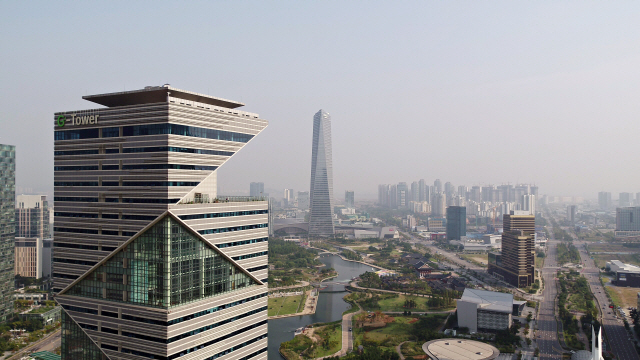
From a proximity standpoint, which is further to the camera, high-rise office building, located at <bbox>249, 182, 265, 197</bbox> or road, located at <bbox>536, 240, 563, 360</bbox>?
high-rise office building, located at <bbox>249, 182, 265, 197</bbox>

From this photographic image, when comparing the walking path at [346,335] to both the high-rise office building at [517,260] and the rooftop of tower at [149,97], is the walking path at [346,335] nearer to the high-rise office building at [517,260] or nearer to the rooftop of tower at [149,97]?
the rooftop of tower at [149,97]

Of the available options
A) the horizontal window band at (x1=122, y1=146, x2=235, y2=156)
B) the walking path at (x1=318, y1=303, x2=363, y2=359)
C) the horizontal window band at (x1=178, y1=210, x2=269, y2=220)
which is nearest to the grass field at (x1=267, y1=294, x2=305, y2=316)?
the walking path at (x1=318, y1=303, x2=363, y2=359)

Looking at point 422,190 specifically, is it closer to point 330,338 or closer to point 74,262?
point 330,338

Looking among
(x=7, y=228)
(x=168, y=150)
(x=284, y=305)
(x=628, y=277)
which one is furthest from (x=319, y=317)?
(x=628, y=277)

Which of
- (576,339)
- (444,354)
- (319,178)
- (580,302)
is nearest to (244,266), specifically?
(444,354)

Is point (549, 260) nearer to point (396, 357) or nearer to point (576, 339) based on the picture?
point (576, 339)

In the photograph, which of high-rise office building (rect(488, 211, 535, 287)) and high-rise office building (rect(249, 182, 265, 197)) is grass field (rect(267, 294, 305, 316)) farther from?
high-rise office building (rect(249, 182, 265, 197))
